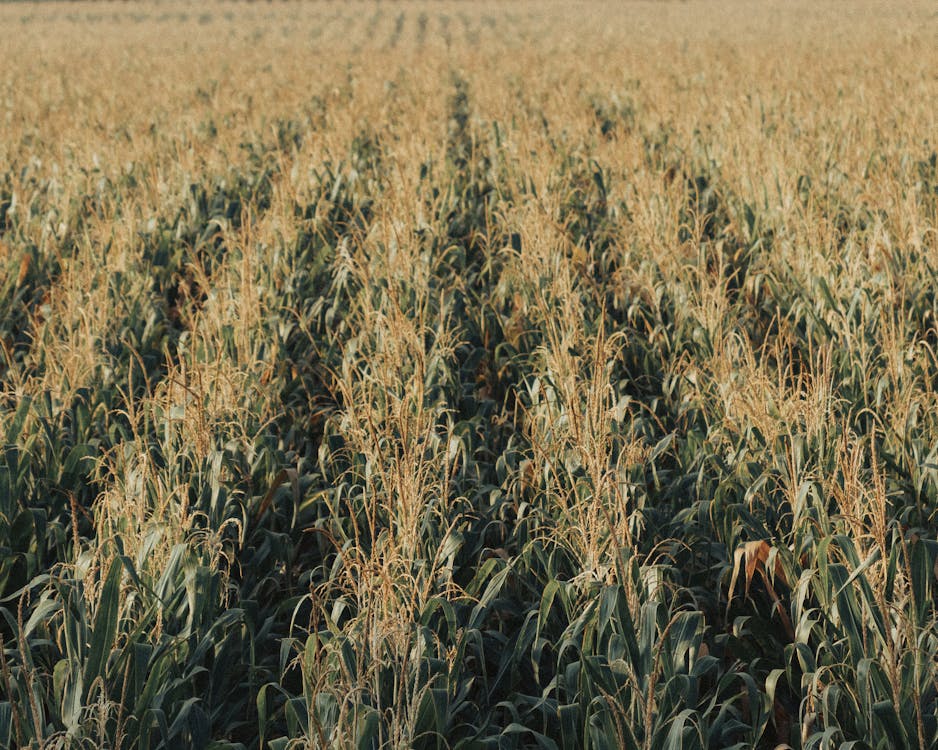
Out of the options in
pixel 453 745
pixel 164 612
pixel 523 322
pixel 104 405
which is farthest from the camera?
pixel 523 322

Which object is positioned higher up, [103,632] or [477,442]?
[103,632]

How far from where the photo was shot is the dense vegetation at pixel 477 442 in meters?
2.50

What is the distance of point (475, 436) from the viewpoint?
4.42 m

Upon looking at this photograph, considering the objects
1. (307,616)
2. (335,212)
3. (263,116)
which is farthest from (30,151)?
(307,616)

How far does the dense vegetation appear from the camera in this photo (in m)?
2.50

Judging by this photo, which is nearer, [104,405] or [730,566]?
[730,566]

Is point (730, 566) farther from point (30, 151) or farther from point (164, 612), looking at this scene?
point (30, 151)

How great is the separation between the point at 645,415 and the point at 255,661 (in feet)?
7.97

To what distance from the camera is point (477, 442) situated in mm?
4445

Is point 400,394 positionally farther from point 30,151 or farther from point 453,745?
point 30,151

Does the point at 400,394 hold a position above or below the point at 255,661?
above

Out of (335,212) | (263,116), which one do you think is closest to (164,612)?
(335,212)

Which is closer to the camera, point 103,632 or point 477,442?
point 103,632

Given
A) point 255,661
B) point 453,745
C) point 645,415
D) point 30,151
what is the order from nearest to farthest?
point 453,745, point 255,661, point 645,415, point 30,151
